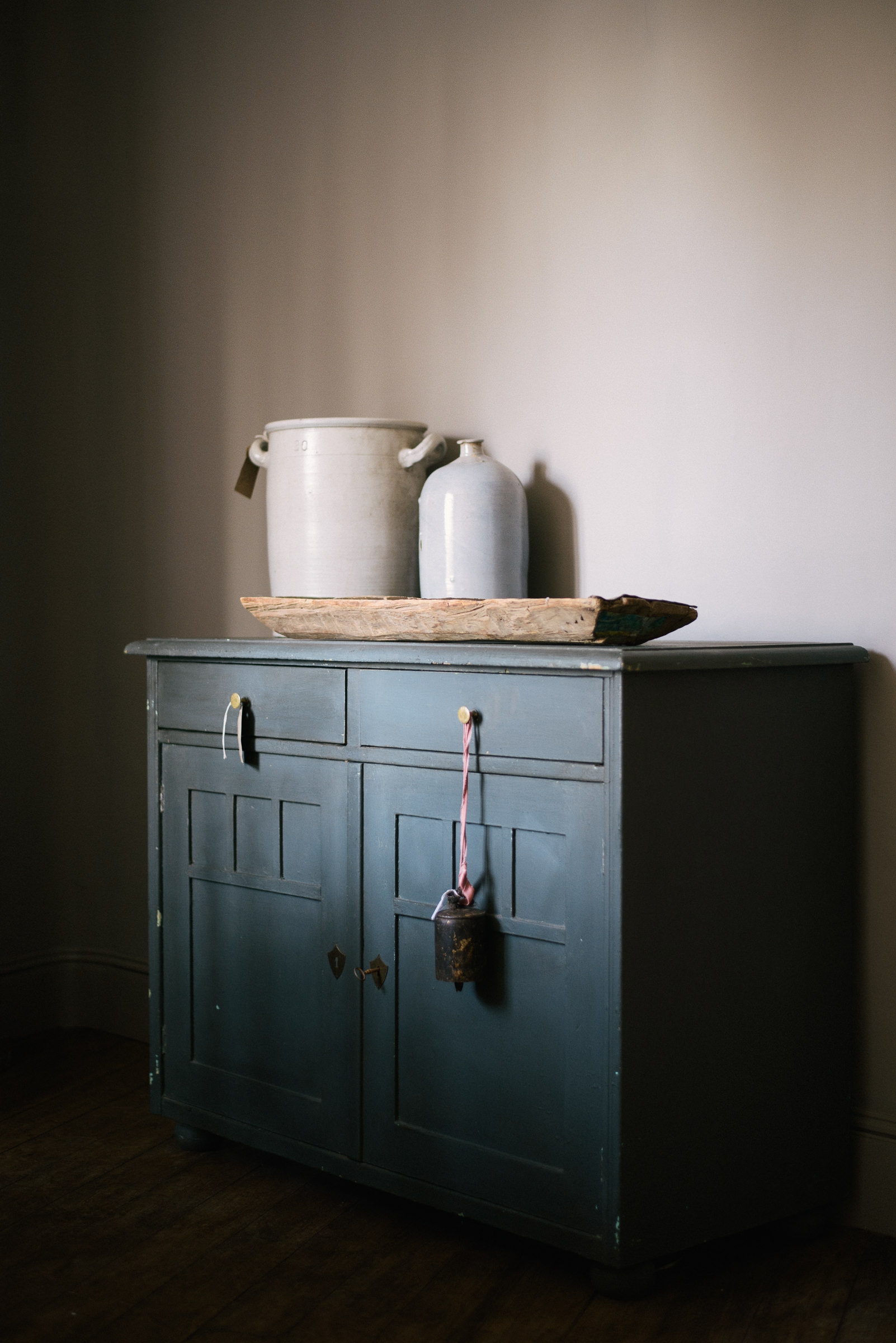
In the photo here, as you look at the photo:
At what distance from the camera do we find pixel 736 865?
5.41ft

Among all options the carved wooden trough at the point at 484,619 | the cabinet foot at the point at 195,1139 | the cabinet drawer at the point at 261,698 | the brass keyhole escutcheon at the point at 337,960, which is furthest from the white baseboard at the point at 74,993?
the carved wooden trough at the point at 484,619

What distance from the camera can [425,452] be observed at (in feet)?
7.10

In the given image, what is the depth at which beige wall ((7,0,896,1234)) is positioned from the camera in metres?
1.85

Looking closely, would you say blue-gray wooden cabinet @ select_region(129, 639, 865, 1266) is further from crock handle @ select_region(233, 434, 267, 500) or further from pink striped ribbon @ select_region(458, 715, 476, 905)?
crock handle @ select_region(233, 434, 267, 500)

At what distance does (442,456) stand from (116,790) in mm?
1193

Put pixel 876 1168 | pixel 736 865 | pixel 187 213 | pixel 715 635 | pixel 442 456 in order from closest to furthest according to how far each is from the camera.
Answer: pixel 736 865 < pixel 876 1168 < pixel 715 635 < pixel 442 456 < pixel 187 213

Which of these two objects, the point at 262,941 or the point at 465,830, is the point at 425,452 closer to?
the point at 465,830

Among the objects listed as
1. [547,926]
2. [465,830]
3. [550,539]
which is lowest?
[547,926]

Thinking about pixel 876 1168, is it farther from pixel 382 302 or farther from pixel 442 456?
pixel 382 302

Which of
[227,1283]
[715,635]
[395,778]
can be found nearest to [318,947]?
[395,778]

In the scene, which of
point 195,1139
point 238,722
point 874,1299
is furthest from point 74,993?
point 874,1299

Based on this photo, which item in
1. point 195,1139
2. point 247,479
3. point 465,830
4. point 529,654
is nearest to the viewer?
point 529,654

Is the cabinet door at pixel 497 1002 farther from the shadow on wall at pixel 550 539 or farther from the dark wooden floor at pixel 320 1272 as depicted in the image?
the shadow on wall at pixel 550 539

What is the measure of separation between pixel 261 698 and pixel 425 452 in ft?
1.87
